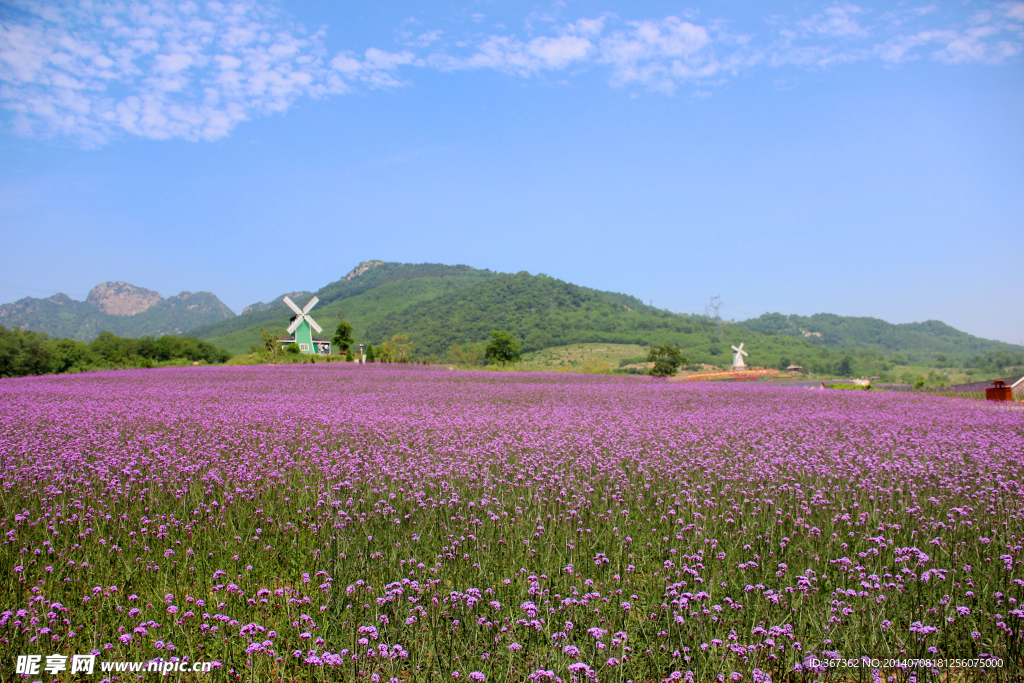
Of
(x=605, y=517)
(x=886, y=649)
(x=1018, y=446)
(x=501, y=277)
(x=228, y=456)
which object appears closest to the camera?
(x=886, y=649)

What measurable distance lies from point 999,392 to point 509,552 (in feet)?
70.5

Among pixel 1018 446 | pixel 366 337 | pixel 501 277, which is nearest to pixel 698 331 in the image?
pixel 501 277

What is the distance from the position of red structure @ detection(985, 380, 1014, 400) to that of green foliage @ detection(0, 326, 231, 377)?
4616 cm

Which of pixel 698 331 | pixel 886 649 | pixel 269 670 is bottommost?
pixel 269 670

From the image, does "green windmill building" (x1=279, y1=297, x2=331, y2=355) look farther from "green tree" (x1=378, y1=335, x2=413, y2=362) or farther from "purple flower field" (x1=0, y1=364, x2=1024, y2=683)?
"purple flower field" (x1=0, y1=364, x2=1024, y2=683)

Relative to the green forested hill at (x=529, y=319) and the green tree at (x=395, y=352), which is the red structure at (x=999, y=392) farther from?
the green forested hill at (x=529, y=319)

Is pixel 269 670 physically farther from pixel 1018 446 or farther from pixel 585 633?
pixel 1018 446

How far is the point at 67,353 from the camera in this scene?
35.4 meters

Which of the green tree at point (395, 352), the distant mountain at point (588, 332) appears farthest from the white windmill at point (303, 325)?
the distant mountain at point (588, 332)

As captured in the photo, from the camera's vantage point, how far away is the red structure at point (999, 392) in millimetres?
17645

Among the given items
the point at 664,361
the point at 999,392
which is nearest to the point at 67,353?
the point at 664,361

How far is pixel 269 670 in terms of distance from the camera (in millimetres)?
3008

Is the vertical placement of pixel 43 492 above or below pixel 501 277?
below

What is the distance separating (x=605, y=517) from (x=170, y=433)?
7.39 meters
